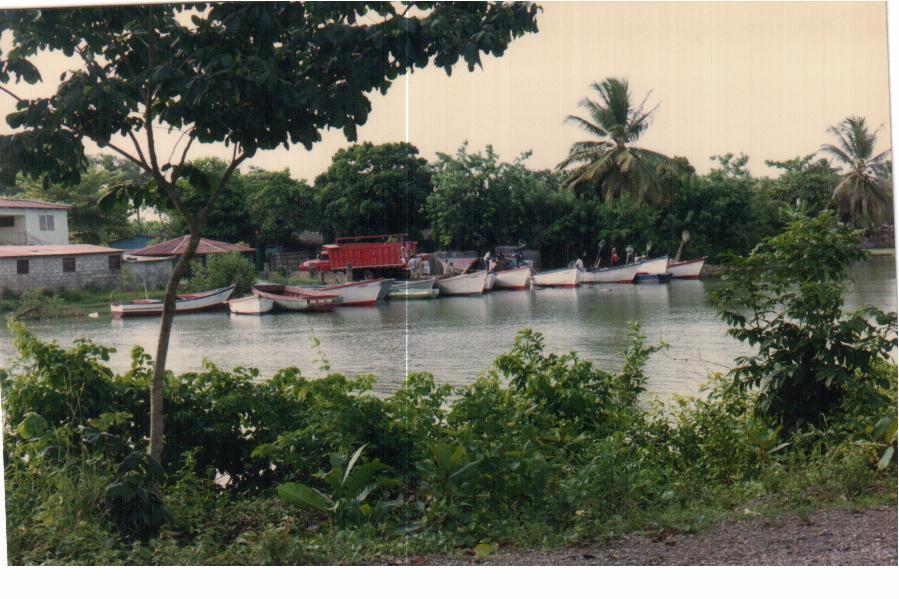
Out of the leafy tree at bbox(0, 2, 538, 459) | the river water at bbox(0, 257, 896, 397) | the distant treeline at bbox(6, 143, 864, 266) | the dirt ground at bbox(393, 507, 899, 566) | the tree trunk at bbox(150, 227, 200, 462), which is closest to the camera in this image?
the dirt ground at bbox(393, 507, 899, 566)

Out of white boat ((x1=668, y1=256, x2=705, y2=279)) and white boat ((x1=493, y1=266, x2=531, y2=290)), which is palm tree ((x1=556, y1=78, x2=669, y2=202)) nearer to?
white boat ((x1=668, y1=256, x2=705, y2=279))

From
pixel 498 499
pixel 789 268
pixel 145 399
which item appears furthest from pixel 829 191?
pixel 145 399

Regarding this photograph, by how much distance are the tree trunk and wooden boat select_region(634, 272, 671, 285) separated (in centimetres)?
262

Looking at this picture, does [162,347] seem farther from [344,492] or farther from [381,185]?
[381,185]

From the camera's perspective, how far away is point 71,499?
5.46m

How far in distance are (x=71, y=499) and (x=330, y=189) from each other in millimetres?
2253

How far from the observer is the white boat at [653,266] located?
20.3 feet

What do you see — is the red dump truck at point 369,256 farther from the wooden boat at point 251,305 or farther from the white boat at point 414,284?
the wooden boat at point 251,305

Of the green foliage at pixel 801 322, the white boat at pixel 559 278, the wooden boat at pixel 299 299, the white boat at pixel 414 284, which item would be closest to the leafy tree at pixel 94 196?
the wooden boat at pixel 299 299

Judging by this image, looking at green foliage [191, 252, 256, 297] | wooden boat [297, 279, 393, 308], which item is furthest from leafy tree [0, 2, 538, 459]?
wooden boat [297, 279, 393, 308]

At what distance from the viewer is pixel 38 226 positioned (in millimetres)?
6051

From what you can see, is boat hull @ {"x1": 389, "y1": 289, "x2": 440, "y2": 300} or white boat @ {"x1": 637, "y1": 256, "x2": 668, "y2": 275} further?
white boat @ {"x1": 637, "y1": 256, "x2": 668, "y2": 275}

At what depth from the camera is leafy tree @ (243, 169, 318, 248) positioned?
6012 mm

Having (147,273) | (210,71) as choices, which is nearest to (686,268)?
(210,71)
